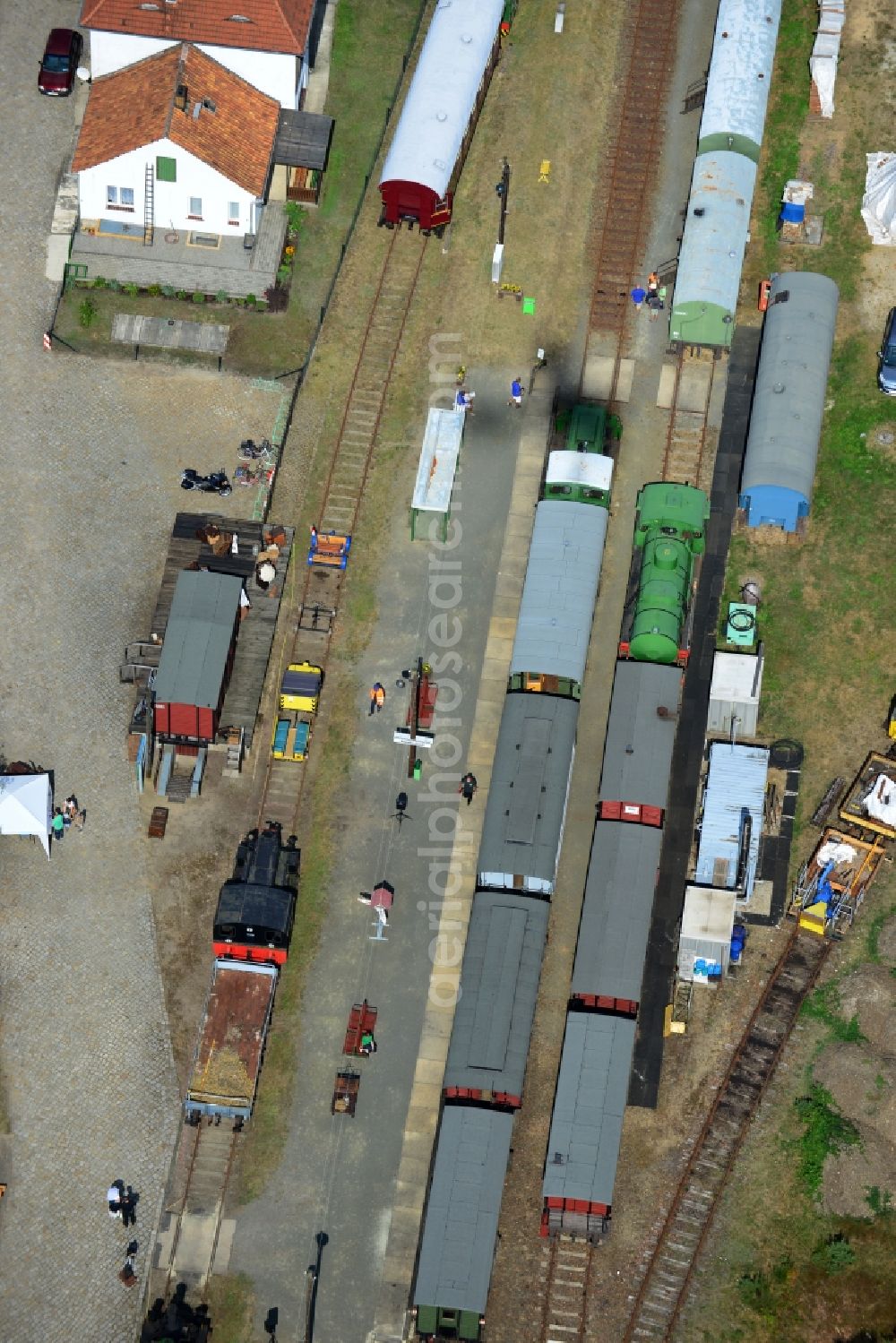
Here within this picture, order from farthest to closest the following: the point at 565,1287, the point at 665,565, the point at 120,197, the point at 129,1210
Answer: the point at 120,197 < the point at 665,565 < the point at 129,1210 < the point at 565,1287

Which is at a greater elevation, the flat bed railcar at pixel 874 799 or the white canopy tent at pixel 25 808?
the flat bed railcar at pixel 874 799

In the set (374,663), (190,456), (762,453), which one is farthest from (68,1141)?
(762,453)

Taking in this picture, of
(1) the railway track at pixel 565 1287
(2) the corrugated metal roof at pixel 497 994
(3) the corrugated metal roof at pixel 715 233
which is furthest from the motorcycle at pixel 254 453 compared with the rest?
(1) the railway track at pixel 565 1287

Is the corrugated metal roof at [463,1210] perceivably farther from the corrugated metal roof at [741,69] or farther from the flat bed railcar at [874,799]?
the corrugated metal roof at [741,69]

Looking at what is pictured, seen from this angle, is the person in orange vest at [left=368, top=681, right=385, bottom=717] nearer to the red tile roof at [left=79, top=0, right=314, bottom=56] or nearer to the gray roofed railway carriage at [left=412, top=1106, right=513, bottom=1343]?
the gray roofed railway carriage at [left=412, top=1106, right=513, bottom=1343]

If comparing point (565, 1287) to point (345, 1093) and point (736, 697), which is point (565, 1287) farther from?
point (736, 697)

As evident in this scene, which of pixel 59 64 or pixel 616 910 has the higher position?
pixel 59 64

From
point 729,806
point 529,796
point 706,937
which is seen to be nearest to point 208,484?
point 529,796
